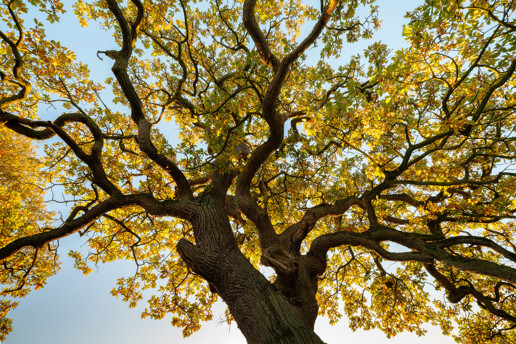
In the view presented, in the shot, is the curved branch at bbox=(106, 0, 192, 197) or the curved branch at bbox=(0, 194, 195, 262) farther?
the curved branch at bbox=(106, 0, 192, 197)

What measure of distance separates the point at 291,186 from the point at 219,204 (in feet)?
11.8

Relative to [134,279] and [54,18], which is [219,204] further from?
[54,18]

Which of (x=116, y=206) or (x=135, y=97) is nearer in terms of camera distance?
(x=116, y=206)

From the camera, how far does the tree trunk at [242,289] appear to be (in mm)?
3125

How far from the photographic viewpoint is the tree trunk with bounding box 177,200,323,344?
3.12 meters

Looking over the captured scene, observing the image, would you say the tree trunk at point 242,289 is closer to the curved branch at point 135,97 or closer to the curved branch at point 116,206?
the curved branch at point 116,206

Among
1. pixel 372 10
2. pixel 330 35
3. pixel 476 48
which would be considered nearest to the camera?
pixel 476 48

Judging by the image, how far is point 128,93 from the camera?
5.22m

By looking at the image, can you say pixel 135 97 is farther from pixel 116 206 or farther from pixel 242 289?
pixel 242 289

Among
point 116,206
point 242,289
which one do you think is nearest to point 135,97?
point 116,206

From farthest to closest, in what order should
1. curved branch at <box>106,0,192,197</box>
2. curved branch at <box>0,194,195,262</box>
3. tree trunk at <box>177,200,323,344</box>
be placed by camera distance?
curved branch at <box>106,0,192,197</box>, curved branch at <box>0,194,195,262</box>, tree trunk at <box>177,200,323,344</box>

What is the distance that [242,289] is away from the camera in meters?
3.72

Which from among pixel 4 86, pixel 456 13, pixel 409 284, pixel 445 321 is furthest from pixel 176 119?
pixel 445 321

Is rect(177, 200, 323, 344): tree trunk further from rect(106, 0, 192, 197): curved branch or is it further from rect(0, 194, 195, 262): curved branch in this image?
rect(106, 0, 192, 197): curved branch
